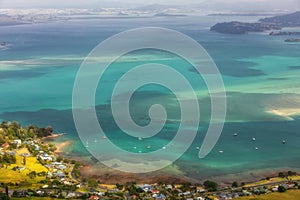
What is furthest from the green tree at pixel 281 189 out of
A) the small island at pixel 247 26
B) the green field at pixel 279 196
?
the small island at pixel 247 26

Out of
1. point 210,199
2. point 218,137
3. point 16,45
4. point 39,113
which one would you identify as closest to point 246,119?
point 218,137

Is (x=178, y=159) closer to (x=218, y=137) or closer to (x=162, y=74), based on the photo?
(x=218, y=137)

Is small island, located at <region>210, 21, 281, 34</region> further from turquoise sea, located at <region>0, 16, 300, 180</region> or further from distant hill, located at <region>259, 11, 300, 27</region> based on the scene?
turquoise sea, located at <region>0, 16, 300, 180</region>

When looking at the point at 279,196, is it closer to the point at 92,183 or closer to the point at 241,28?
the point at 92,183

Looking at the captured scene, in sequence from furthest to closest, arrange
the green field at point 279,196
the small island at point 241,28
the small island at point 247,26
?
the small island at point 247,26
the small island at point 241,28
the green field at point 279,196

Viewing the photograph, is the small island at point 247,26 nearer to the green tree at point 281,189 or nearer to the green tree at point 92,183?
the green tree at point 281,189

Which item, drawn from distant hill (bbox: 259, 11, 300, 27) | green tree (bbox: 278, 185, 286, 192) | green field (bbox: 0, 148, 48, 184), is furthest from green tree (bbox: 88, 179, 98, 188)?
distant hill (bbox: 259, 11, 300, 27)

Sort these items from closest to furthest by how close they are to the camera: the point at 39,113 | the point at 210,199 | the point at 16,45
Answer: the point at 210,199
the point at 39,113
the point at 16,45

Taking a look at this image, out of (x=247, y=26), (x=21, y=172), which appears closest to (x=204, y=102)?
(x=21, y=172)
